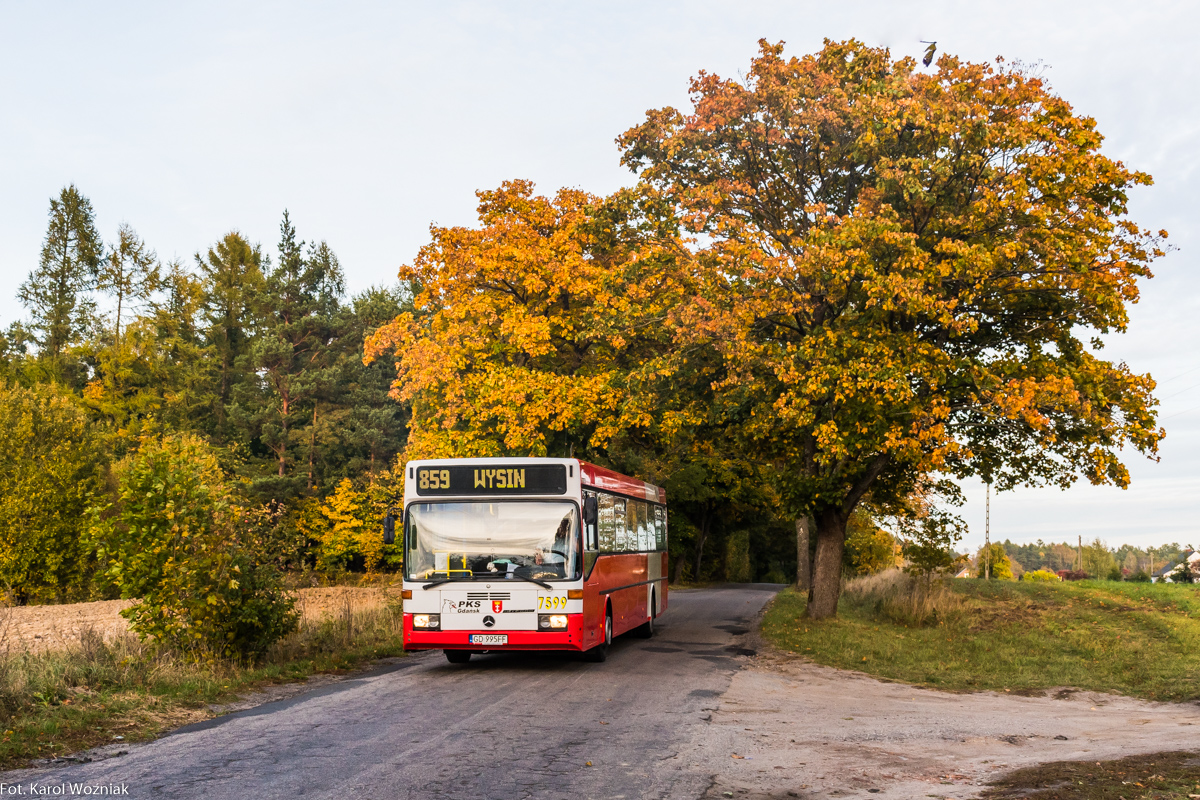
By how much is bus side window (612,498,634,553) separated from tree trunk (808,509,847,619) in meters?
5.94

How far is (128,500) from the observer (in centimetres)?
1209

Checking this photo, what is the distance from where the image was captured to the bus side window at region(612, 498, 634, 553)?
16.3m

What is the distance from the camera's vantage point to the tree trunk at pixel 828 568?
68.7ft

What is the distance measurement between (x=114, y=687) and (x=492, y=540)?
5096mm

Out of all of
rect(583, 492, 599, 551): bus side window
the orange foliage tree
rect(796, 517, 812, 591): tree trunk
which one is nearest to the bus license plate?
rect(583, 492, 599, 551): bus side window

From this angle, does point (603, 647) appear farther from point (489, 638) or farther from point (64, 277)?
point (64, 277)

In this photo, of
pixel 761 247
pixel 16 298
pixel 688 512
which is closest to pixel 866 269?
pixel 761 247

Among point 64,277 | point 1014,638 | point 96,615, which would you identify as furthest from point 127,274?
point 1014,638

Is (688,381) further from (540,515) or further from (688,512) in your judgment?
(688,512)

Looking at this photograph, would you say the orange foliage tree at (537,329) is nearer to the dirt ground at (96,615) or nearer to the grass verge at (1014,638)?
the dirt ground at (96,615)

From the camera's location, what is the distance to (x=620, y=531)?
1662cm

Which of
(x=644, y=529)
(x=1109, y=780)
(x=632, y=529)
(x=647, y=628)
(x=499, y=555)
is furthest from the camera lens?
(x=647, y=628)

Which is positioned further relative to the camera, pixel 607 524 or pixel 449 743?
pixel 607 524

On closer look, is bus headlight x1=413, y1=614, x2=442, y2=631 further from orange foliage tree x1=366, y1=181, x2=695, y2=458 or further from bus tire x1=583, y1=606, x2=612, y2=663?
orange foliage tree x1=366, y1=181, x2=695, y2=458
